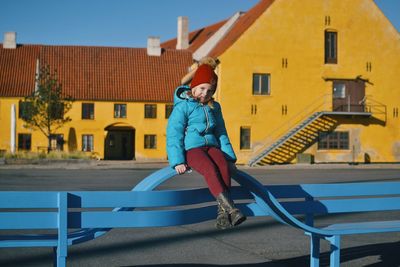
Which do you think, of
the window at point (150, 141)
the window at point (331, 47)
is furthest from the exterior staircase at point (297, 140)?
the window at point (150, 141)

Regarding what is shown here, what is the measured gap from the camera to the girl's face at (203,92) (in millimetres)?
5156

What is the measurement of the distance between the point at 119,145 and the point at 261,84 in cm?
1632

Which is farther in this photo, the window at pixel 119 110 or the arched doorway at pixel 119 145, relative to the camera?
the arched doorway at pixel 119 145

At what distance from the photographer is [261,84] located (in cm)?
3928

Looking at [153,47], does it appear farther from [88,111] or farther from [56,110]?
[56,110]

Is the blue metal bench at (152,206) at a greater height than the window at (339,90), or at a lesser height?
lesser

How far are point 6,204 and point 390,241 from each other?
608 cm

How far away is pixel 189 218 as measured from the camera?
4805mm

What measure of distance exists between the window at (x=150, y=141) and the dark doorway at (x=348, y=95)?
47.6 feet

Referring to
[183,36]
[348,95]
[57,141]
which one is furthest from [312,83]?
[57,141]

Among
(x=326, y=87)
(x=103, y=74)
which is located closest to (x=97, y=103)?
(x=103, y=74)

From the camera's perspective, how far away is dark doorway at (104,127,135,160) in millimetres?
50219

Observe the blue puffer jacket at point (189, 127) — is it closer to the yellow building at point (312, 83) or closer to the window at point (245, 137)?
the yellow building at point (312, 83)

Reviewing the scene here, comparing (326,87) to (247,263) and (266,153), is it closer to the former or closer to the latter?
(266,153)
